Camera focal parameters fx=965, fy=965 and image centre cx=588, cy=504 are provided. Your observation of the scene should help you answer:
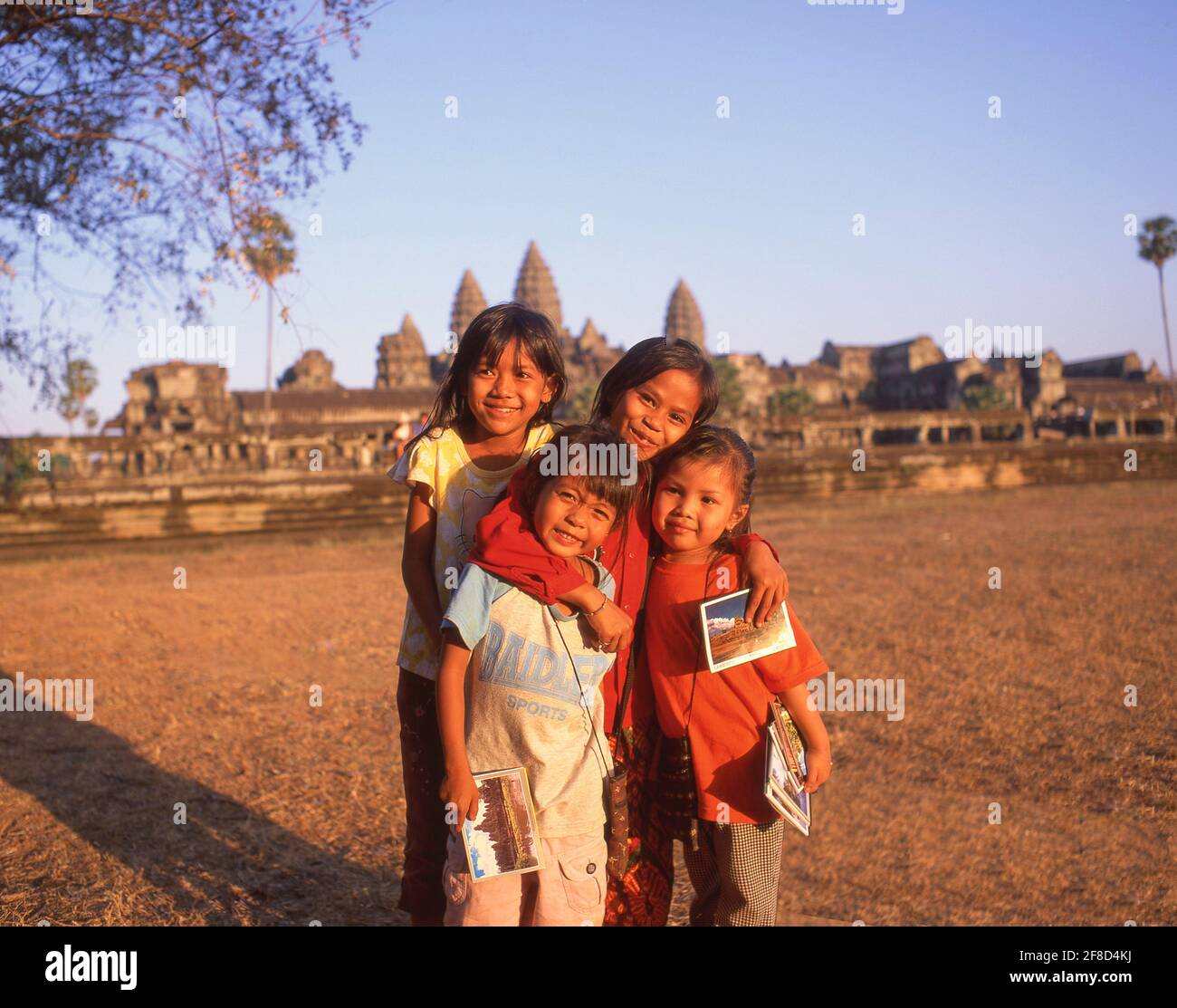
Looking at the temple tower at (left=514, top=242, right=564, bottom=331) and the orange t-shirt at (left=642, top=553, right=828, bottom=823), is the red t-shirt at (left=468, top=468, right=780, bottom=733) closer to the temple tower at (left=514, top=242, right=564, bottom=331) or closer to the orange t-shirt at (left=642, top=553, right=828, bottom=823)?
the orange t-shirt at (left=642, top=553, right=828, bottom=823)

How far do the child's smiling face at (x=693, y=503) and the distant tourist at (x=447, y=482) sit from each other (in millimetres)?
405

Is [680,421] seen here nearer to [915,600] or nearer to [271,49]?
[271,49]

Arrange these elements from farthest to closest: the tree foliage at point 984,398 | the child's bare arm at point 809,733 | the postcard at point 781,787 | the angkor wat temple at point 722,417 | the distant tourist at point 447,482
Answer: the tree foliage at point 984,398 → the angkor wat temple at point 722,417 → the distant tourist at point 447,482 → the child's bare arm at point 809,733 → the postcard at point 781,787

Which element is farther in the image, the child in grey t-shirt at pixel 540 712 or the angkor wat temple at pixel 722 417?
the angkor wat temple at pixel 722 417

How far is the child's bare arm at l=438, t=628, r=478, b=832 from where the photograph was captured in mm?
2145

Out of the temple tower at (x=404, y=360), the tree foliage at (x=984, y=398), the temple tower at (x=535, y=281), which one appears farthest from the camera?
the temple tower at (x=535, y=281)

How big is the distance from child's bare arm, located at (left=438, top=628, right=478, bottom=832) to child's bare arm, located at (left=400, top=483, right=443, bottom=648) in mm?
300

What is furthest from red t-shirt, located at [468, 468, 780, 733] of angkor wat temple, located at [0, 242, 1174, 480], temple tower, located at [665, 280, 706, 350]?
temple tower, located at [665, 280, 706, 350]

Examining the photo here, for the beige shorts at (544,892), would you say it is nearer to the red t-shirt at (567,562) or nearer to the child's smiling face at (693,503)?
the red t-shirt at (567,562)

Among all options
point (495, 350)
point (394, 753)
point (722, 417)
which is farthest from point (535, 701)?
point (722, 417)

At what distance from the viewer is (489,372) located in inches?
96.7

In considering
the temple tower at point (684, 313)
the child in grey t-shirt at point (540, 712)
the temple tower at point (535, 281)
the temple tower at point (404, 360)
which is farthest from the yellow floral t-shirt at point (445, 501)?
the temple tower at point (684, 313)

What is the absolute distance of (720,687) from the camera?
2395mm

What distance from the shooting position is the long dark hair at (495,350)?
2.44 m
